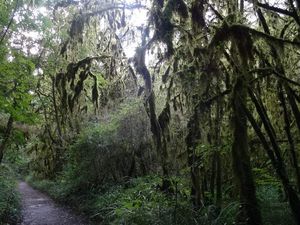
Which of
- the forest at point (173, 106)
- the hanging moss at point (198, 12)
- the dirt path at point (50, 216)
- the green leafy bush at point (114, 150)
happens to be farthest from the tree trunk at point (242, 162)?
the green leafy bush at point (114, 150)

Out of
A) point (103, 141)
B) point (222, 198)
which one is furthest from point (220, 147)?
point (103, 141)

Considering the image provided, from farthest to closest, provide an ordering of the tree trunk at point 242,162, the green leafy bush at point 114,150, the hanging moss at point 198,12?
the green leafy bush at point 114,150
the hanging moss at point 198,12
the tree trunk at point 242,162

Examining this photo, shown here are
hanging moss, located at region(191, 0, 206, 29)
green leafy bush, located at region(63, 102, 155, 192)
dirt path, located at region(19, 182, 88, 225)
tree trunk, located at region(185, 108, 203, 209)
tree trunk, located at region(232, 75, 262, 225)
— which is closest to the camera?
tree trunk, located at region(232, 75, 262, 225)

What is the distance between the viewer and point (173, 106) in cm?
1078

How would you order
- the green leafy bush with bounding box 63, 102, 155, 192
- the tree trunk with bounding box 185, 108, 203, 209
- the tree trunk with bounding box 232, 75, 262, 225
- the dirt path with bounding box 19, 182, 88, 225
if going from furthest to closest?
the green leafy bush with bounding box 63, 102, 155, 192 < the dirt path with bounding box 19, 182, 88, 225 < the tree trunk with bounding box 185, 108, 203, 209 < the tree trunk with bounding box 232, 75, 262, 225

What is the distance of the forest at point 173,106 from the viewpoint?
681 centimetres

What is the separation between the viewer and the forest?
6.81 m

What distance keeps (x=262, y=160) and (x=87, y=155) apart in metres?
8.52

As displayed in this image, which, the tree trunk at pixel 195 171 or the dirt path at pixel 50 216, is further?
the dirt path at pixel 50 216

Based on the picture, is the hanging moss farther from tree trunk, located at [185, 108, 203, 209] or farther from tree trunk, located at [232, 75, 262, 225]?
tree trunk, located at [185, 108, 203, 209]

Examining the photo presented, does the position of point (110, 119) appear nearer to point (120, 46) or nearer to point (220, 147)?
point (120, 46)

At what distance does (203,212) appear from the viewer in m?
7.74

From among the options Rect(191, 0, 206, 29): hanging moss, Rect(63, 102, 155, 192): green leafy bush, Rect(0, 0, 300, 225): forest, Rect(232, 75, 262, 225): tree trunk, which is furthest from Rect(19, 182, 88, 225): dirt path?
Rect(191, 0, 206, 29): hanging moss

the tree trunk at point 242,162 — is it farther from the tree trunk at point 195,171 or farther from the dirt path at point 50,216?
the dirt path at point 50,216
